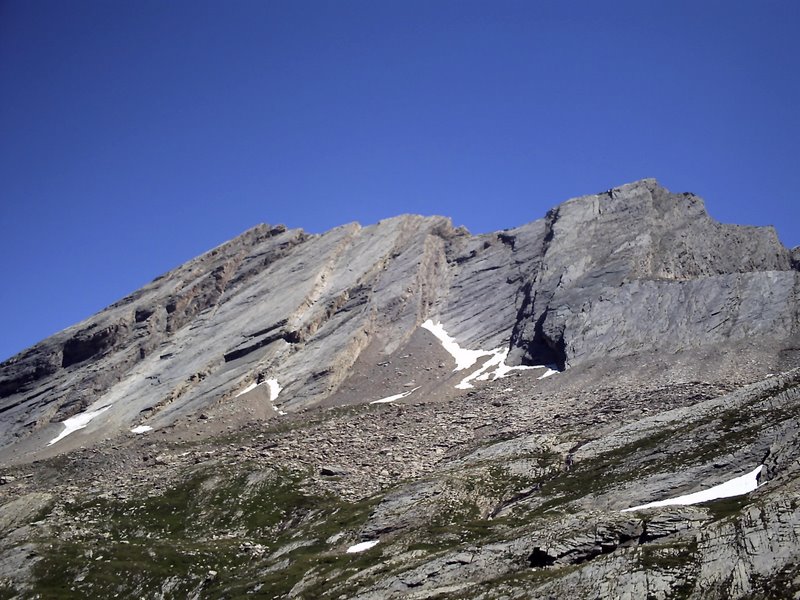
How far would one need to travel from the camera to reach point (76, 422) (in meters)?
170

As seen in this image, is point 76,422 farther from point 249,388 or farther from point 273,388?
point 273,388

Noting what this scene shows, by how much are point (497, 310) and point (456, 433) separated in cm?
5557

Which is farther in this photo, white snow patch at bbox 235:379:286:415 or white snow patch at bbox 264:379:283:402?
white snow patch at bbox 235:379:286:415

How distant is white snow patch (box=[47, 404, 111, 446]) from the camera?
16421 centimetres

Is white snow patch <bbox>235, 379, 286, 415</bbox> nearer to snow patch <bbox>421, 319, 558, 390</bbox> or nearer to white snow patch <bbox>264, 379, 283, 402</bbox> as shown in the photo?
white snow patch <bbox>264, 379, 283, 402</bbox>

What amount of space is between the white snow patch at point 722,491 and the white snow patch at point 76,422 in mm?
115434

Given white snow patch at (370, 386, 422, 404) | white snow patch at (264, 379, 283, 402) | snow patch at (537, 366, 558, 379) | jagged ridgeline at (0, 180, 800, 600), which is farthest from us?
white snow patch at (264, 379, 283, 402)

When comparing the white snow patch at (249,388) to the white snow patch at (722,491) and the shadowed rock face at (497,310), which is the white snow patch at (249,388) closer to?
the shadowed rock face at (497,310)

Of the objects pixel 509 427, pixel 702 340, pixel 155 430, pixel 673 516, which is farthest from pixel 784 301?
pixel 155 430

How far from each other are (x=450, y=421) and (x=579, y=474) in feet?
116

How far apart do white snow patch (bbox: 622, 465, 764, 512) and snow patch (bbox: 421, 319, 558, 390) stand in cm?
6258

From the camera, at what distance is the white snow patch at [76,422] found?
164 meters

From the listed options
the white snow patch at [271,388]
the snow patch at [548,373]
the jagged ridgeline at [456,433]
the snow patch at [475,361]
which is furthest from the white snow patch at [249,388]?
the snow patch at [548,373]

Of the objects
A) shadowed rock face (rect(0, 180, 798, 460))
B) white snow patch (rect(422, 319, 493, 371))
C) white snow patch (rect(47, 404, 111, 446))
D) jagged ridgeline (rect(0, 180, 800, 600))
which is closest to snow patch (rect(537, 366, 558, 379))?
jagged ridgeline (rect(0, 180, 800, 600))
